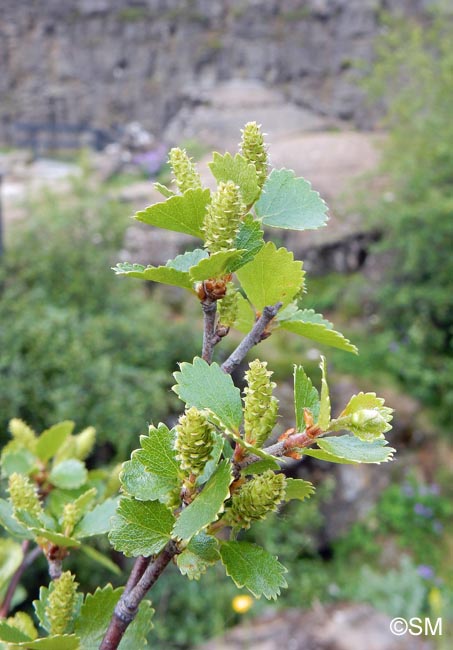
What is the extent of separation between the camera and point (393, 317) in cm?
482

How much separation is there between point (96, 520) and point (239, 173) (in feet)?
1.22

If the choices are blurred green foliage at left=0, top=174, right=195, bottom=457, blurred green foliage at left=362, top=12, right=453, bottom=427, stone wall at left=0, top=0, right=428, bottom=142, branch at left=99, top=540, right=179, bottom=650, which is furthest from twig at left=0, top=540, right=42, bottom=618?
stone wall at left=0, top=0, right=428, bottom=142

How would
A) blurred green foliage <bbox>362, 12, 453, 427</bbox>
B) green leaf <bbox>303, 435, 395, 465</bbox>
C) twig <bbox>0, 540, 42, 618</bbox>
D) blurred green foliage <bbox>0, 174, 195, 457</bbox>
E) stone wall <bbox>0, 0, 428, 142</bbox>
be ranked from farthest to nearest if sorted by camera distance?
1. stone wall <bbox>0, 0, 428, 142</bbox>
2. blurred green foliage <bbox>362, 12, 453, 427</bbox>
3. blurred green foliage <bbox>0, 174, 195, 457</bbox>
4. twig <bbox>0, 540, 42, 618</bbox>
5. green leaf <bbox>303, 435, 395, 465</bbox>

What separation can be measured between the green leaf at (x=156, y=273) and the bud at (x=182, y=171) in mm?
67

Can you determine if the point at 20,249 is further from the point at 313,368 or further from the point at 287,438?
the point at 287,438

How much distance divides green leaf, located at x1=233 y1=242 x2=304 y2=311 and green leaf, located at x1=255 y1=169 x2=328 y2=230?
0.03 m

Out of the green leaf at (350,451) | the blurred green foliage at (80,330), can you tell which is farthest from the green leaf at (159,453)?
the blurred green foliage at (80,330)

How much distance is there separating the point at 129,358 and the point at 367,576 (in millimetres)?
1924

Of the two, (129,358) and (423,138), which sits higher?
(423,138)

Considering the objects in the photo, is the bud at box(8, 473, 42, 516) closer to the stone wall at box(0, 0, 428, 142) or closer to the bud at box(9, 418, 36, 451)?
the bud at box(9, 418, 36, 451)

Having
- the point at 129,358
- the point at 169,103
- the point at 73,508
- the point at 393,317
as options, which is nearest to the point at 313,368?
the point at 393,317

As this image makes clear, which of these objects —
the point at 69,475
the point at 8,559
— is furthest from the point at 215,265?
the point at 8,559

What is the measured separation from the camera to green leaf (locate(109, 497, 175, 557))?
0.44 metres

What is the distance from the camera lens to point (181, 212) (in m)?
0.45
